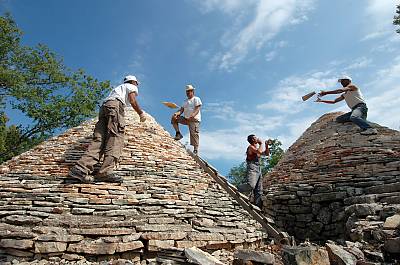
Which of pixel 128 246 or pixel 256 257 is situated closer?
pixel 256 257

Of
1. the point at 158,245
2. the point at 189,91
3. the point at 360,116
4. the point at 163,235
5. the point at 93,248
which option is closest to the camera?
the point at 93,248

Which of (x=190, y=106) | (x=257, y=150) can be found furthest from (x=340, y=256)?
(x=190, y=106)

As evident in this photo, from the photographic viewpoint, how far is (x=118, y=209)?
4.41 meters

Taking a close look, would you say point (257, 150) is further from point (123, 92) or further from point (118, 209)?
point (118, 209)

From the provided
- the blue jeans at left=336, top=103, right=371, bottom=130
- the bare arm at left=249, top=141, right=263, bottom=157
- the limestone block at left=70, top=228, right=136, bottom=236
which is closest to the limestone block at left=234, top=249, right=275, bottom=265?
the limestone block at left=70, top=228, right=136, bottom=236

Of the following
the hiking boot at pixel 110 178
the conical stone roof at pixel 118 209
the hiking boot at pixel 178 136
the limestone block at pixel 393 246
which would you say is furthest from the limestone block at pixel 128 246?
the hiking boot at pixel 178 136

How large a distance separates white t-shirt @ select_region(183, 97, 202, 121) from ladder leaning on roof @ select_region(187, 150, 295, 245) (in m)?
1.22

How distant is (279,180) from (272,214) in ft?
3.60

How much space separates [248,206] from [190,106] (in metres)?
3.30

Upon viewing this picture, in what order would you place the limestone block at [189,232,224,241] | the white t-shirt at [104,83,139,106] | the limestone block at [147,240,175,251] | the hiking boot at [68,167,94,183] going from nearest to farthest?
the limestone block at [147,240,175,251]
the limestone block at [189,232,224,241]
the hiking boot at [68,167,94,183]
the white t-shirt at [104,83,139,106]

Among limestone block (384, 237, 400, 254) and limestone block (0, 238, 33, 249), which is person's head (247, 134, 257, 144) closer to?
limestone block (384, 237, 400, 254)

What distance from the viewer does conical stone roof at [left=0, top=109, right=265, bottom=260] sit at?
376cm

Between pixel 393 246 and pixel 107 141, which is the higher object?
pixel 107 141

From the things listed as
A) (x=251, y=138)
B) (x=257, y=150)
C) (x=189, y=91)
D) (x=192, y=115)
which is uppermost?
(x=189, y=91)
